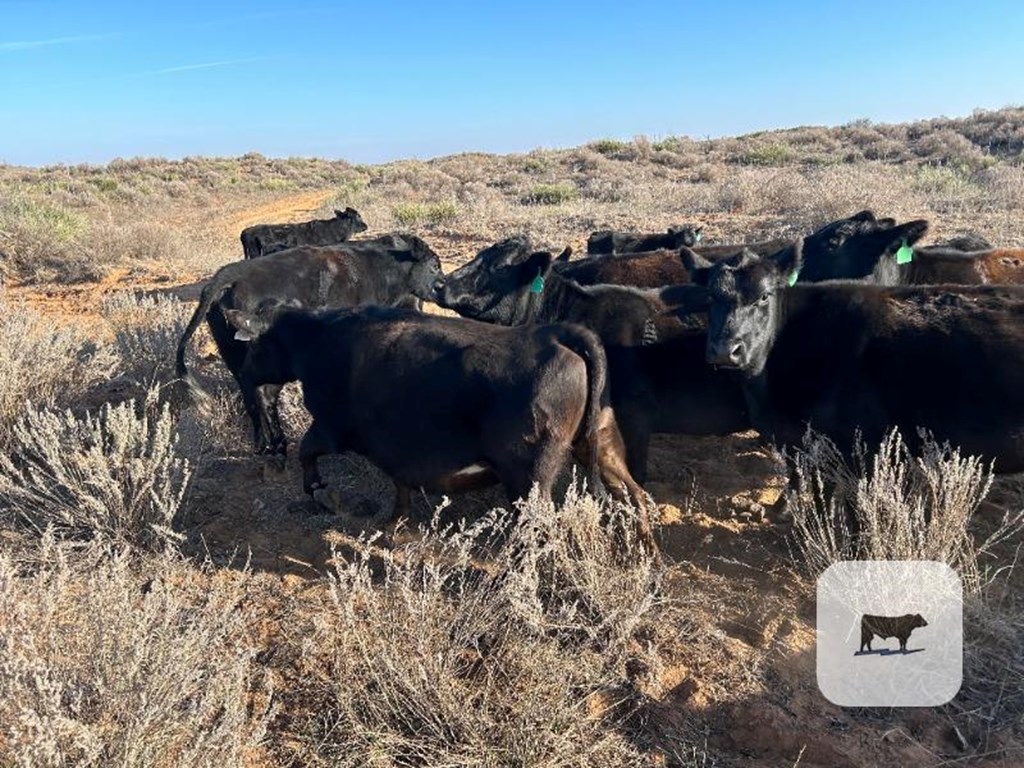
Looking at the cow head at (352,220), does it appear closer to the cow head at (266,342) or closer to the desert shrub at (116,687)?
the cow head at (266,342)

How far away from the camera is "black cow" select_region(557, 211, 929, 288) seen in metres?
6.59

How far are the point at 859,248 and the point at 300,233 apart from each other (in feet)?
29.4

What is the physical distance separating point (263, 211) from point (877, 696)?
25.5 meters

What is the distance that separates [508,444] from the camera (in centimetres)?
392

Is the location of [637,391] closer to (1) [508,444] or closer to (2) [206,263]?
(1) [508,444]

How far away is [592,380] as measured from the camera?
13.2 ft

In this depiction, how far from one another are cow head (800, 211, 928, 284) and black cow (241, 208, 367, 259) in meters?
6.74

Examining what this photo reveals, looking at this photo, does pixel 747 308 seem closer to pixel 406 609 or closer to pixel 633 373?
pixel 633 373

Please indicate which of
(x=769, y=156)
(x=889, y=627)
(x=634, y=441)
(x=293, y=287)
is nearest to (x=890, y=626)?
(x=889, y=627)

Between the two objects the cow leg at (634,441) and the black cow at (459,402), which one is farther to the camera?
the cow leg at (634,441)

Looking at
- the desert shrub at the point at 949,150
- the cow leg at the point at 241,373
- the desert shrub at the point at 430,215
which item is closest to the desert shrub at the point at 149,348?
the cow leg at the point at 241,373

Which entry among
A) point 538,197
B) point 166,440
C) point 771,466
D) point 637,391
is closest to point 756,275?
point 637,391

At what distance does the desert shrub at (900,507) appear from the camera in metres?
3.42

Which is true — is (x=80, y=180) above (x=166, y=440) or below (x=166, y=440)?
above
